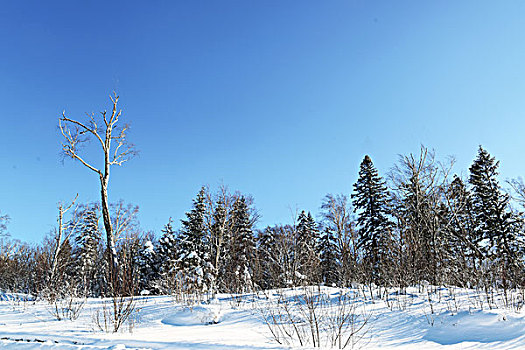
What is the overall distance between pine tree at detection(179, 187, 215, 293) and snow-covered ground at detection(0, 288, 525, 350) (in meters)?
3.84

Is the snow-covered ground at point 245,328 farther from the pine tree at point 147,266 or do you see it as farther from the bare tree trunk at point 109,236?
the pine tree at point 147,266

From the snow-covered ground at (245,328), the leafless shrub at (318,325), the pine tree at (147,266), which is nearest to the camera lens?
the leafless shrub at (318,325)

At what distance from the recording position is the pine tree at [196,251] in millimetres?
14234

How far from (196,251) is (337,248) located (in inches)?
406

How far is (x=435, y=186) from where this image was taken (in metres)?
16.4

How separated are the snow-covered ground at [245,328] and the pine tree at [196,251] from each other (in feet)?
12.6

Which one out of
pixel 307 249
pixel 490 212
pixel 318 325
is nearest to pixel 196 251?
pixel 307 249

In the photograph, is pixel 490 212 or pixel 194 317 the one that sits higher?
pixel 490 212

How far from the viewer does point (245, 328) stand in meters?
7.88

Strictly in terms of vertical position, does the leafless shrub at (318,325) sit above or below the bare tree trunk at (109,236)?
below

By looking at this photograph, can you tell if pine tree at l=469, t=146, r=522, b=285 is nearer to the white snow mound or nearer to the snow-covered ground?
the snow-covered ground

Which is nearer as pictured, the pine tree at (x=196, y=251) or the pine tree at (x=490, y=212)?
the pine tree at (x=196, y=251)

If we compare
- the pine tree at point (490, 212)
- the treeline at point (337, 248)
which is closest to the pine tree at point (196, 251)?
the treeline at point (337, 248)

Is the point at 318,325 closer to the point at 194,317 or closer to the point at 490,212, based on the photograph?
the point at 194,317
